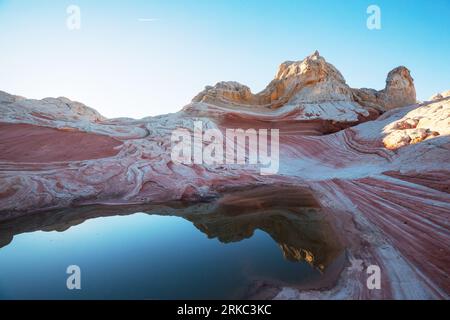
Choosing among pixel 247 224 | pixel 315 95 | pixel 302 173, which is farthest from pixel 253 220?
pixel 315 95

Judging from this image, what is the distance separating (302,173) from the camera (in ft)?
36.0

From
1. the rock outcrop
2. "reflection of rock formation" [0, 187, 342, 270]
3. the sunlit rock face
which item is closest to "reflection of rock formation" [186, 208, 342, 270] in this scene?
"reflection of rock formation" [0, 187, 342, 270]

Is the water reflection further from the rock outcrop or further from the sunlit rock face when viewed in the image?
the rock outcrop

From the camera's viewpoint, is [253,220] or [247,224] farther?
[253,220]

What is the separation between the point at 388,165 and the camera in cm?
938

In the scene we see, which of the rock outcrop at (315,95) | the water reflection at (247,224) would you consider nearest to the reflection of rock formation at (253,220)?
the water reflection at (247,224)

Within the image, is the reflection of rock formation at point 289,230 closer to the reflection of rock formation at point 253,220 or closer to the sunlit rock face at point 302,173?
the reflection of rock formation at point 253,220

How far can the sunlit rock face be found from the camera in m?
4.64

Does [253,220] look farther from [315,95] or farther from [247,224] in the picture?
[315,95]

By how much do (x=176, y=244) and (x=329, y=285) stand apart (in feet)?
11.1

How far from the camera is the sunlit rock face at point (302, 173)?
464cm

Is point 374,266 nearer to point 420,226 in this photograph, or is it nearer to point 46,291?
point 420,226
